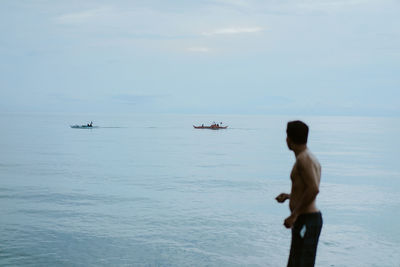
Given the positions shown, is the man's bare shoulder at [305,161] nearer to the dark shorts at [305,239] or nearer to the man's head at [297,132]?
the man's head at [297,132]

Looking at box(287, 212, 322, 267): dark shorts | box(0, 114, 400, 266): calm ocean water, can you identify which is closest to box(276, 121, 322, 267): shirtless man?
box(287, 212, 322, 267): dark shorts

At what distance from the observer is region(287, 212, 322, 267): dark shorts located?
564 centimetres

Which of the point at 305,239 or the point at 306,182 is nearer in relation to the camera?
the point at 306,182

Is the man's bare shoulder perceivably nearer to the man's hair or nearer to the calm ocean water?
the man's hair

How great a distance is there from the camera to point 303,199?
5453 millimetres

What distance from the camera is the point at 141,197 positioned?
2923 cm

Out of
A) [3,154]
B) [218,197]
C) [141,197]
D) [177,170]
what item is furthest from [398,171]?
[3,154]

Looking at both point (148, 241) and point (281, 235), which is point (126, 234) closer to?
point (148, 241)

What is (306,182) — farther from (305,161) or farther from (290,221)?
(290,221)

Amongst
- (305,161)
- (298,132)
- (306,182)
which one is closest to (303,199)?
(306,182)

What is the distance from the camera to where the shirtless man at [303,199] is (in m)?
5.40

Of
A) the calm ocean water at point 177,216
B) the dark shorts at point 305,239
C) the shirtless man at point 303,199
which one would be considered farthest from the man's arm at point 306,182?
the calm ocean water at point 177,216

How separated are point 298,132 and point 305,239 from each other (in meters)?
1.31

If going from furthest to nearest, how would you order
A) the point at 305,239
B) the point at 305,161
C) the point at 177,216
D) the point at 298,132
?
the point at 177,216, the point at 305,239, the point at 298,132, the point at 305,161
